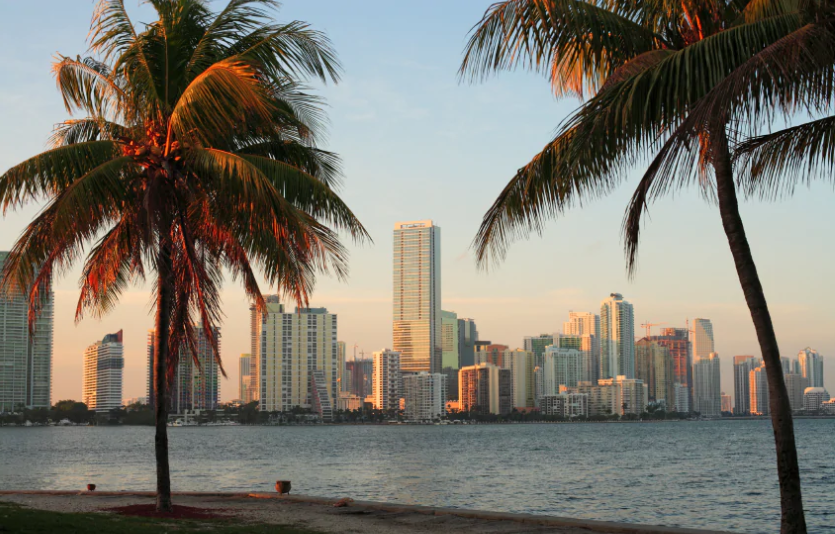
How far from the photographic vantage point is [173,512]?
14516mm

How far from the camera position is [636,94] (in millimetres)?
8469

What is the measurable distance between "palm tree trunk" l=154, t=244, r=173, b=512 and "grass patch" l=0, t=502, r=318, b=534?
2.72ft

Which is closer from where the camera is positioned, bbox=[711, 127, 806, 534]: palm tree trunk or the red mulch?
bbox=[711, 127, 806, 534]: palm tree trunk

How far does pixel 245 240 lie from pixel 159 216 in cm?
155

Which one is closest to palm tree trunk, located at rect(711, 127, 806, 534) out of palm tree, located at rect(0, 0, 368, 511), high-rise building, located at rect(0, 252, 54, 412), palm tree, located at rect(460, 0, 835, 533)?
palm tree, located at rect(460, 0, 835, 533)

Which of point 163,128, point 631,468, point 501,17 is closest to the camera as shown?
point 501,17

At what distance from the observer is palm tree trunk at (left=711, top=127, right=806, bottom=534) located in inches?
359

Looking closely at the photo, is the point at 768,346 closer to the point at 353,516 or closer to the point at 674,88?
the point at 674,88

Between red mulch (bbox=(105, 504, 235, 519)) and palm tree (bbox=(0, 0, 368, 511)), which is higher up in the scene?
palm tree (bbox=(0, 0, 368, 511))

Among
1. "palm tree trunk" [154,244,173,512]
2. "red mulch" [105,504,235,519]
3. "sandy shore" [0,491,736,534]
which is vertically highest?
"palm tree trunk" [154,244,173,512]

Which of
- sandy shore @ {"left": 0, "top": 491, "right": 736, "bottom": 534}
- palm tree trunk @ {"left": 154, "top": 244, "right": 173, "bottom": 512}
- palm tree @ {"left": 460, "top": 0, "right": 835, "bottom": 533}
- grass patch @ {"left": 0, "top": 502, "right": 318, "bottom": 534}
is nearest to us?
palm tree @ {"left": 460, "top": 0, "right": 835, "bottom": 533}

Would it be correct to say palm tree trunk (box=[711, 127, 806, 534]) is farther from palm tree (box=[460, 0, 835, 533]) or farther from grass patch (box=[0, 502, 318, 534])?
grass patch (box=[0, 502, 318, 534])

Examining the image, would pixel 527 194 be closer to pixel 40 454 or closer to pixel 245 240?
pixel 245 240

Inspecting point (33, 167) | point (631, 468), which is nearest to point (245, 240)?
point (33, 167)
